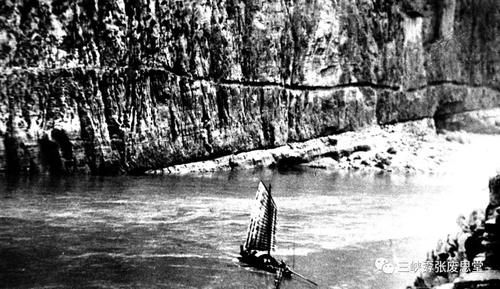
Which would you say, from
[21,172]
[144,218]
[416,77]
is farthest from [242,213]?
[416,77]

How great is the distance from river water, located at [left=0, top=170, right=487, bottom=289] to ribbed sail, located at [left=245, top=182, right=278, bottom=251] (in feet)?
1.77

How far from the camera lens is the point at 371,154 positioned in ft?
202

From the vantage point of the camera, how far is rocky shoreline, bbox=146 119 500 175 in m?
57.5

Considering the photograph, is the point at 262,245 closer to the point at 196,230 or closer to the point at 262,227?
the point at 262,227

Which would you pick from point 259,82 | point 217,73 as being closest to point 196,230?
point 217,73

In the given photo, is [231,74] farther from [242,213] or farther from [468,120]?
[468,120]

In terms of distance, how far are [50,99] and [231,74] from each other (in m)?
15.6

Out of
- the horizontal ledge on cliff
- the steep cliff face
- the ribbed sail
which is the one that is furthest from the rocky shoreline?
the ribbed sail

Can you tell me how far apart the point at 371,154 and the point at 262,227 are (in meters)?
36.7

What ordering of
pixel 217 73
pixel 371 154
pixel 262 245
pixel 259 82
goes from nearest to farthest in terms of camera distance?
1. pixel 262 245
2. pixel 217 73
3. pixel 259 82
4. pixel 371 154

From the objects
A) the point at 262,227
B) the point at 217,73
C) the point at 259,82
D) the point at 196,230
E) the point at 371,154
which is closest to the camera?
the point at 262,227

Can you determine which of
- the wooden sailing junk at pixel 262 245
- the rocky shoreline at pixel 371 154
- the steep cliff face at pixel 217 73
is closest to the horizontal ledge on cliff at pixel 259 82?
the steep cliff face at pixel 217 73

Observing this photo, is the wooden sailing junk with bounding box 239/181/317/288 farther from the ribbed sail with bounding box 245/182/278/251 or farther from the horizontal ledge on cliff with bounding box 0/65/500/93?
the horizontal ledge on cliff with bounding box 0/65/500/93

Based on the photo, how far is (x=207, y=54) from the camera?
53594mm
